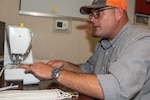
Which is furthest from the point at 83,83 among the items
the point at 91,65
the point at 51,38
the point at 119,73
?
the point at 51,38

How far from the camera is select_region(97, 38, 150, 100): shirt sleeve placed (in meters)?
0.95

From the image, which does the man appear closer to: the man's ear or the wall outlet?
the man's ear

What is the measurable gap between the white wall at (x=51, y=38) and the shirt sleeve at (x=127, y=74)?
107cm

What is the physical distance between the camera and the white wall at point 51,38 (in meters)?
1.91

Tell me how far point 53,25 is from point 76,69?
2.05 ft

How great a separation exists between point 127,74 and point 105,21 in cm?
54

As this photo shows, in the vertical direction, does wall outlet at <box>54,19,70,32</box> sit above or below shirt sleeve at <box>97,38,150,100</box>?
above

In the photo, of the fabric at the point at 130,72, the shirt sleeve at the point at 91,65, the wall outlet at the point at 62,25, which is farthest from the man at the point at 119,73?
the wall outlet at the point at 62,25

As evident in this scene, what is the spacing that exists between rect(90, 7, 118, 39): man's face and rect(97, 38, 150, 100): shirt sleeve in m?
0.36

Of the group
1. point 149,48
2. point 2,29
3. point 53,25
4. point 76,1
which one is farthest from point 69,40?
point 149,48

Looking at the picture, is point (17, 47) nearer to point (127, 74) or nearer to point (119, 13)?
point (127, 74)

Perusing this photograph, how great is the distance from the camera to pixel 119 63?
101cm

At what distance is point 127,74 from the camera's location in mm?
967

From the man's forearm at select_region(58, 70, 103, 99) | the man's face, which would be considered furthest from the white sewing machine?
the man's face
